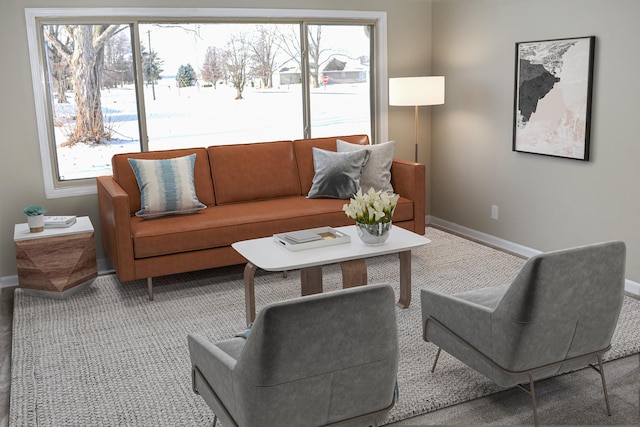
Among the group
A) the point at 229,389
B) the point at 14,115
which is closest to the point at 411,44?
the point at 14,115

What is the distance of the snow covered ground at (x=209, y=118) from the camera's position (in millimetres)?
5051

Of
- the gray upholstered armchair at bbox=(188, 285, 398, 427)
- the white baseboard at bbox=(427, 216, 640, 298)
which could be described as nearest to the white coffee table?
the gray upholstered armchair at bbox=(188, 285, 398, 427)

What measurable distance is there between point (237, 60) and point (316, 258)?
2.51 m

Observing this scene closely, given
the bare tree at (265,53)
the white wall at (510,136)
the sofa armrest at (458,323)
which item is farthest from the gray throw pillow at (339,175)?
the sofa armrest at (458,323)

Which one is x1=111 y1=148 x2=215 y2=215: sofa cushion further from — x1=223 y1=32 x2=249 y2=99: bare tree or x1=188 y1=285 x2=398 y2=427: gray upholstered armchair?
x1=188 y1=285 x2=398 y2=427: gray upholstered armchair

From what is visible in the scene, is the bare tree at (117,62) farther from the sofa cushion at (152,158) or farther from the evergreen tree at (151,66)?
the sofa cushion at (152,158)

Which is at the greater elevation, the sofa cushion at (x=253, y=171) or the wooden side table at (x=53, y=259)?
the sofa cushion at (x=253, y=171)

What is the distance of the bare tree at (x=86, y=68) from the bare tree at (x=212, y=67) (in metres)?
0.70

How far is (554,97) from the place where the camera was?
15.2ft

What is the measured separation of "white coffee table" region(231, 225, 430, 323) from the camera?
348cm

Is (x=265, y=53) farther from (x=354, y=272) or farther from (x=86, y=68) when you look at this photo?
(x=354, y=272)

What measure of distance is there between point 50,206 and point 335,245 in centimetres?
239

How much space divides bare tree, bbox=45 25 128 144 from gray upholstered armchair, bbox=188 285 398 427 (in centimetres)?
323

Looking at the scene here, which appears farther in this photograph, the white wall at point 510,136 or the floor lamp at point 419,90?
the floor lamp at point 419,90
